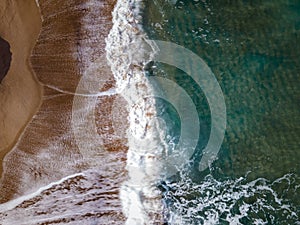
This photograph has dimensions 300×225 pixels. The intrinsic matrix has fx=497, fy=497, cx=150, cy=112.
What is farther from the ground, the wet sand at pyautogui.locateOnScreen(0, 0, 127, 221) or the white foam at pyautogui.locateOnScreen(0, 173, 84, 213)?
the wet sand at pyautogui.locateOnScreen(0, 0, 127, 221)

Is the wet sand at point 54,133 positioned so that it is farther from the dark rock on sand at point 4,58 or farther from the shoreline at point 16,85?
the dark rock on sand at point 4,58

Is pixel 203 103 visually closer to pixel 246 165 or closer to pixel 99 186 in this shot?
pixel 246 165

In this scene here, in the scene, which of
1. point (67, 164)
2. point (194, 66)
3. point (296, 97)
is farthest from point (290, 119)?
point (67, 164)

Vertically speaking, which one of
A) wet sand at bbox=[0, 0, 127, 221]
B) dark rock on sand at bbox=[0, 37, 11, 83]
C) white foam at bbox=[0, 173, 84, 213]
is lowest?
white foam at bbox=[0, 173, 84, 213]

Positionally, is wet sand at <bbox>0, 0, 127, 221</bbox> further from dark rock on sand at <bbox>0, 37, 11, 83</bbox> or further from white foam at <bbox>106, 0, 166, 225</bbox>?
dark rock on sand at <bbox>0, 37, 11, 83</bbox>

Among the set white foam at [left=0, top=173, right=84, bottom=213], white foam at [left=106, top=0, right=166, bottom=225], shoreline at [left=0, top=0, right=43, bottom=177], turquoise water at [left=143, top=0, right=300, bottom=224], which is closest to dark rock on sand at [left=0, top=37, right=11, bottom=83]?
shoreline at [left=0, top=0, right=43, bottom=177]

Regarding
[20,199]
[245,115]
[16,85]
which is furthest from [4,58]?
[245,115]
